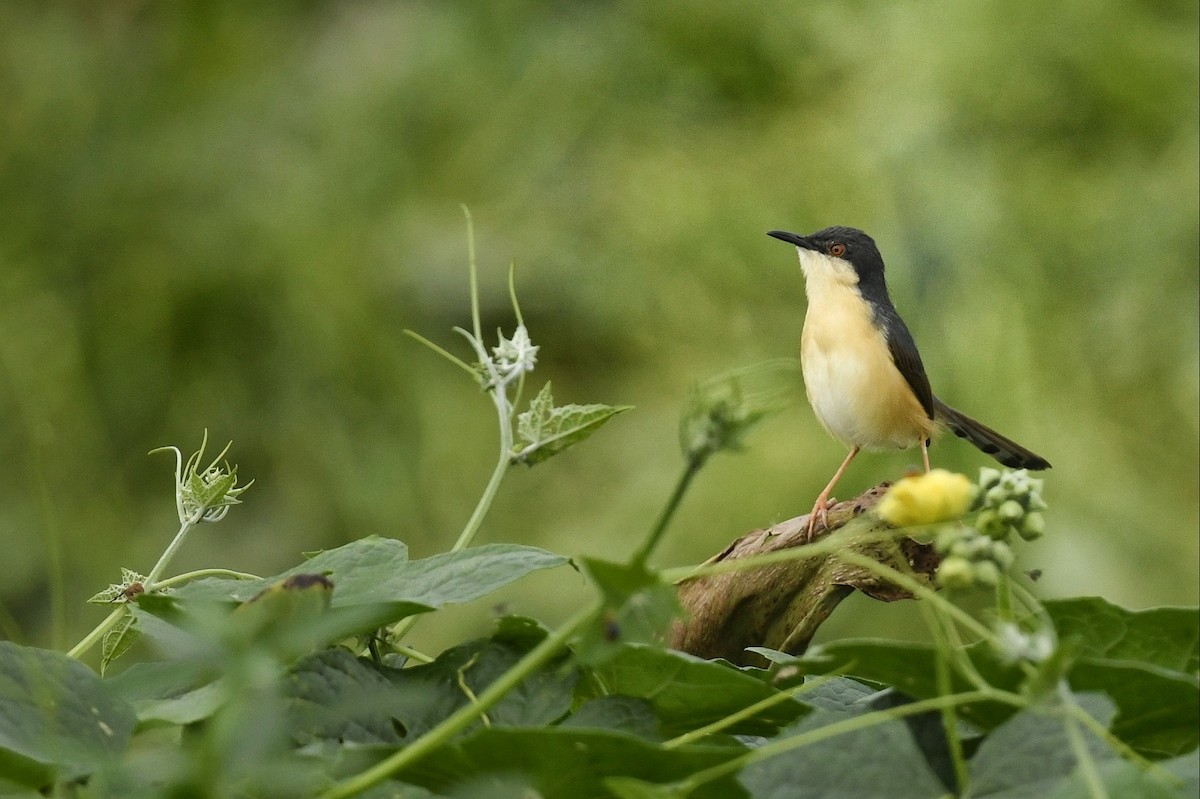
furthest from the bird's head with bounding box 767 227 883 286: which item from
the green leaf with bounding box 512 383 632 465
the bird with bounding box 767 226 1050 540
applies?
the green leaf with bounding box 512 383 632 465

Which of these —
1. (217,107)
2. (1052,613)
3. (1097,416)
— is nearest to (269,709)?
(1052,613)

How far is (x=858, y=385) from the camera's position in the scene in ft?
3.80

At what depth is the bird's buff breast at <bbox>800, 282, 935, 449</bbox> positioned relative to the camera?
1.15m

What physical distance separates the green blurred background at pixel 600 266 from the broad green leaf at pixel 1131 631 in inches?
70.4

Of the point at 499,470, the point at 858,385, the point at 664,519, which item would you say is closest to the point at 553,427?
the point at 499,470

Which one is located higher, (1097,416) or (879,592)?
(879,592)

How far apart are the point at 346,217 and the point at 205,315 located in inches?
13.4

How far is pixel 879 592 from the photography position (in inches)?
25.8

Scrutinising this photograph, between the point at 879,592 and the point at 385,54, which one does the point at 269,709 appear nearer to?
the point at 879,592

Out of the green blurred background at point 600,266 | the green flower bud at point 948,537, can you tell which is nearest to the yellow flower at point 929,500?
the green flower bud at point 948,537

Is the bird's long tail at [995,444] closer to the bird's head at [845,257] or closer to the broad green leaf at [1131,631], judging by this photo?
the bird's head at [845,257]

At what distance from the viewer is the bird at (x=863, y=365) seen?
1152 mm

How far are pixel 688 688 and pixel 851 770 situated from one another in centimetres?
8

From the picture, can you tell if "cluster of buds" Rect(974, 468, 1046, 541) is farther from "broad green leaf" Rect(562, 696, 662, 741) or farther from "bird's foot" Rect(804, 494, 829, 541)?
"bird's foot" Rect(804, 494, 829, 541)
